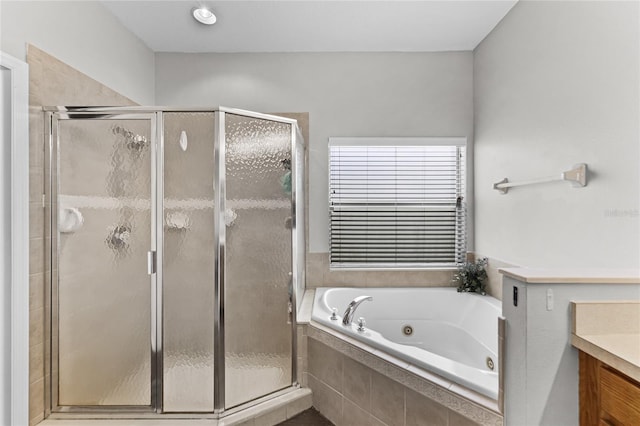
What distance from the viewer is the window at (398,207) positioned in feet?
9.30

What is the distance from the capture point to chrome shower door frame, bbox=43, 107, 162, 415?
1733 millimetres

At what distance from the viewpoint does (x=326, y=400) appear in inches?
78.3

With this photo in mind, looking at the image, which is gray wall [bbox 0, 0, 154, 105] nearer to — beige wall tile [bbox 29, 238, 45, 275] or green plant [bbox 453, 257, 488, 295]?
beige wall tile [bbox 29, 238, 45, 275]

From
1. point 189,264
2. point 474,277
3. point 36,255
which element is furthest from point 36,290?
point 474,277

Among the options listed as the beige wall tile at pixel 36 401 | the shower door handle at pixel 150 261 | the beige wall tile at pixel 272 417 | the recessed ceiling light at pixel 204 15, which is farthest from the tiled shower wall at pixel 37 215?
the beige wall tile at pixel 272 417

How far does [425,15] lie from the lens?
7.49 ft

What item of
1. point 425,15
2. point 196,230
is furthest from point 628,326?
point 425,15

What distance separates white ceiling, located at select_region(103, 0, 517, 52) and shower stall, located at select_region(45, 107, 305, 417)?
0.88 meters

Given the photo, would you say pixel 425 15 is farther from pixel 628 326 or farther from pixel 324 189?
pixel 628 326

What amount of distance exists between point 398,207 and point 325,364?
138cm

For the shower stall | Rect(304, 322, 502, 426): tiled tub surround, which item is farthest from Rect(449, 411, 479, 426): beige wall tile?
the shower stall

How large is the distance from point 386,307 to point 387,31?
2002 millimetres

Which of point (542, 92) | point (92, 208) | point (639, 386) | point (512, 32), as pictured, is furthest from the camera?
point (512, 32)
